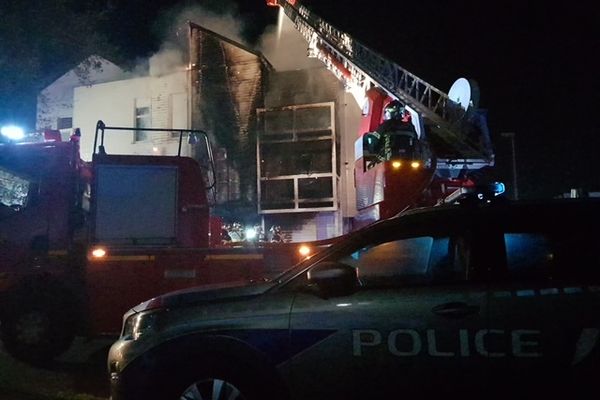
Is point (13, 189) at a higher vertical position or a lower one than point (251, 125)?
lower

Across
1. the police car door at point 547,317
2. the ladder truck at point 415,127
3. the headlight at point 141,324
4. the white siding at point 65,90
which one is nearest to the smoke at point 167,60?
the white siding at point 65,90

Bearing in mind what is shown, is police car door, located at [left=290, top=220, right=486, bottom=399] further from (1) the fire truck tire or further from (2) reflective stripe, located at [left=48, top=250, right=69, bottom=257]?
(1) the fire truck tire

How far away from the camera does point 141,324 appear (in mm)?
3984

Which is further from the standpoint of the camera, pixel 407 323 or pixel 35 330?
pixel 35 330

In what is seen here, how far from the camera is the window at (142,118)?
1784cm

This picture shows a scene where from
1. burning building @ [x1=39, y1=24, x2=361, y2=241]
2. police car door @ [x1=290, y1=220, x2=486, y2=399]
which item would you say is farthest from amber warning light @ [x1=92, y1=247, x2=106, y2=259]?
burning building @ [x1=39, y1=24, x2=361, y2=241]

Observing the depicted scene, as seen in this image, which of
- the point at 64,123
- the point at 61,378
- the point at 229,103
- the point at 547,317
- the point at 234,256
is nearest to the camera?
the point at 547,317

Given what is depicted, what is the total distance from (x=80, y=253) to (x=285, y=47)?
1449 centimetres

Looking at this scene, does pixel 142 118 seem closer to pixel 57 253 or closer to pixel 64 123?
pixel 64 123

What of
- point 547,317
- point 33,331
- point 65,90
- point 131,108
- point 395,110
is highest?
point 65,90

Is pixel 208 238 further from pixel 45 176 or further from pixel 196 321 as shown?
pixel 196 321

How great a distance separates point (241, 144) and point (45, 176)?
1080 cm

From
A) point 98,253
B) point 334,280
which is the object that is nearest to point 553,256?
point 334,280

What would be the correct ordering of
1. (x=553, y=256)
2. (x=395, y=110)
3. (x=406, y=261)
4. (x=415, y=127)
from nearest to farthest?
1. (x=553, y=256)
2. (x=406, y=261)
3. (x=395, y=110)
4. (x=415, y=127)
